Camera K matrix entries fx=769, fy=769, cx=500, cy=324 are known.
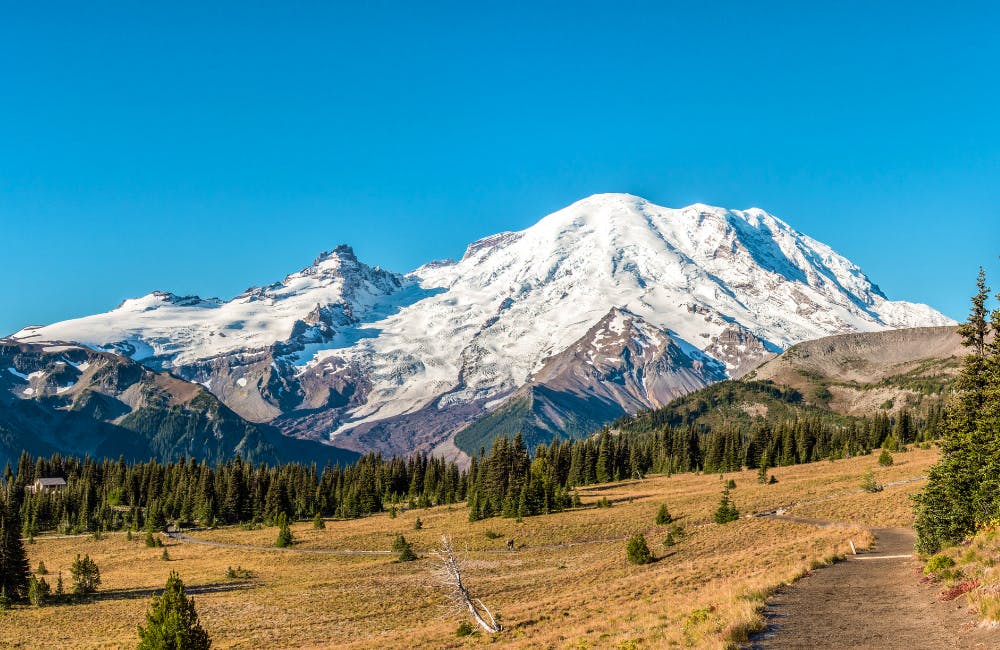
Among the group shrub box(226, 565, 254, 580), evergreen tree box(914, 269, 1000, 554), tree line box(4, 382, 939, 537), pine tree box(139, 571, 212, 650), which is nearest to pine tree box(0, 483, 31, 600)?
shrub box(226, 565, 254, 580)

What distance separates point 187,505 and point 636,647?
14882 cm

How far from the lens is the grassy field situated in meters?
37.1

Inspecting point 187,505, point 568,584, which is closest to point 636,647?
point 568,584

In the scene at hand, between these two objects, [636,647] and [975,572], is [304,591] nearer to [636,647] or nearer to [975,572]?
[636,647]

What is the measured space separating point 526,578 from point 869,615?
40935 mm

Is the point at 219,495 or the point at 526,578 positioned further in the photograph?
the point at 219,495

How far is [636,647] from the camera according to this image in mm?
26625

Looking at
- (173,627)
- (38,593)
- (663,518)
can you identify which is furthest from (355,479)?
(173,627)

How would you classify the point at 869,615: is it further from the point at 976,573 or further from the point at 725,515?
the point at 725,515

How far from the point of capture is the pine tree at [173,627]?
41344 mm

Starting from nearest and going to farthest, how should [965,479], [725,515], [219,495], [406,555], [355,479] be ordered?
[965,479], [725,515], [406,555], [219,495], [355,479]

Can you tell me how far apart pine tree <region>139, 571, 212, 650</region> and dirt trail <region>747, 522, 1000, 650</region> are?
30395mm

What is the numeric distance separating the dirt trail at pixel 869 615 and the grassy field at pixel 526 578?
54.4 inches

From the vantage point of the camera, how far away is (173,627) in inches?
1631
